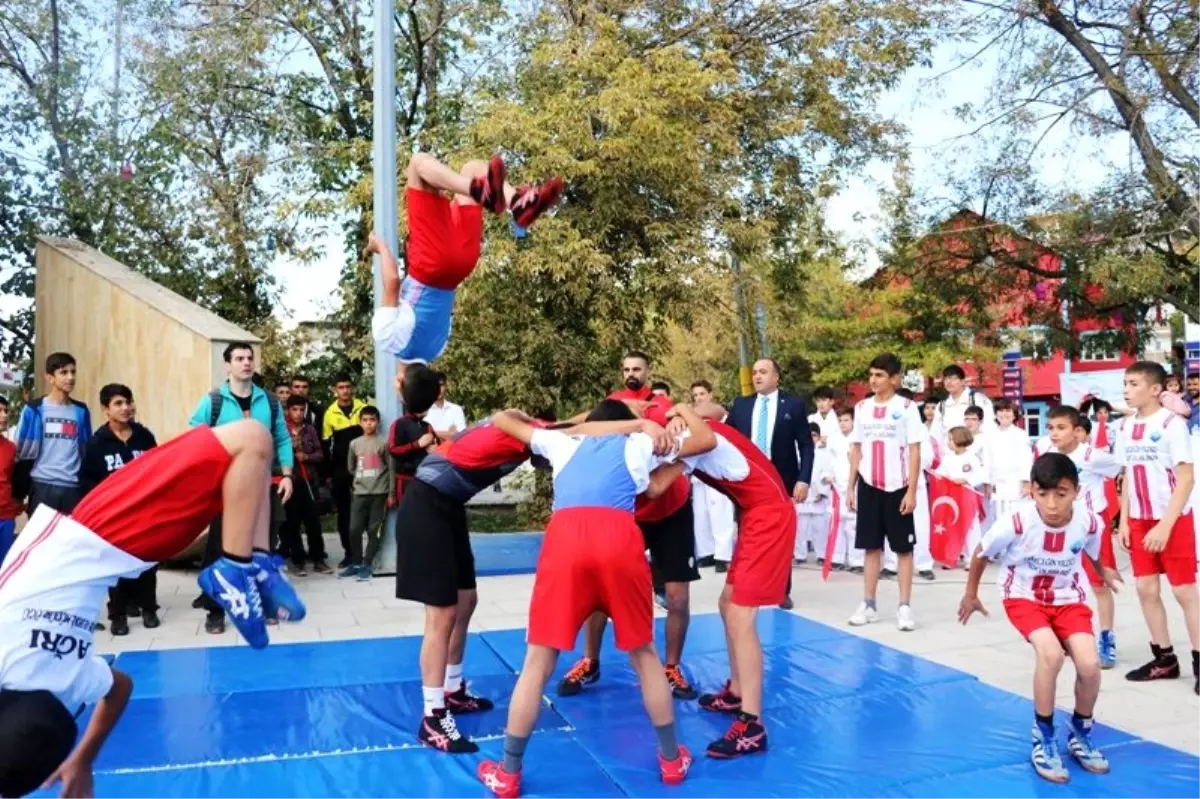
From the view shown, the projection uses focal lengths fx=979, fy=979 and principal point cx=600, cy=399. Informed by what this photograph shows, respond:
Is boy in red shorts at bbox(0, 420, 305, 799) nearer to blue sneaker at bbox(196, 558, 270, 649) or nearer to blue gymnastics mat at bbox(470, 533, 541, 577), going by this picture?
blue sneaker at bbox(196, 558, 270, 649)

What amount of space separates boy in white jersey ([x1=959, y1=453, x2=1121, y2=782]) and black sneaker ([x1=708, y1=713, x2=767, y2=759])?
0.98 m

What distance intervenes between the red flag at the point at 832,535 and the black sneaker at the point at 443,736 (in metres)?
4.90

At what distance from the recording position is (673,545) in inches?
202

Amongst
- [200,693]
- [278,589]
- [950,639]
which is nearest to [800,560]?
[950,639]

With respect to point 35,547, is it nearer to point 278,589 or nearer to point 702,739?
point 278,589

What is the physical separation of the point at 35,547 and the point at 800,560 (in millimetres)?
8368

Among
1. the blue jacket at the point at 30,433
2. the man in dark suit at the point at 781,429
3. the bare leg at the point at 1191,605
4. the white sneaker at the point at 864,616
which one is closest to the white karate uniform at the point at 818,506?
the man in dark suit at the point at 781,429

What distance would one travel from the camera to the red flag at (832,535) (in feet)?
28.1

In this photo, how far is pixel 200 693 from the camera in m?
5.05

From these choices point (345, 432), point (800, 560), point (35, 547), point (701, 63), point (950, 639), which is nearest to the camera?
point (35, 547)

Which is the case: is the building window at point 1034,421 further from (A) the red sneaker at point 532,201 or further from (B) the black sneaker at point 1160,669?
(A) the red sneaker at point 532,201

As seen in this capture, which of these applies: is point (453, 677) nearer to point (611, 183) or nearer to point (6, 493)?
point (6, 493)

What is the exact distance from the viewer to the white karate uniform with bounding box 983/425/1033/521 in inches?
352

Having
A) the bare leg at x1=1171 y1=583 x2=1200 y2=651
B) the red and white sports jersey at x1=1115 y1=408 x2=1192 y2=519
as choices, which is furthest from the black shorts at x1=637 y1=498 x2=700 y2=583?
the bare leg at x1=1171 y1=583 x2=1200 y2=651
